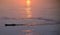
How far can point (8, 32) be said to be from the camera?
2152 millimetres

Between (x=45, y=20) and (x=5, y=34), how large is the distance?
650 millimetres

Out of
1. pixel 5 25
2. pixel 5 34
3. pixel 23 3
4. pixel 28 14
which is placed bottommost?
pixel 5 34

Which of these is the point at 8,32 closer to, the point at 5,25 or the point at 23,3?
the point at 5,25

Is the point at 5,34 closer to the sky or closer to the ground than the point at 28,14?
closer to the ground

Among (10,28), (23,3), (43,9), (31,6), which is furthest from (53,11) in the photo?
(10,28)

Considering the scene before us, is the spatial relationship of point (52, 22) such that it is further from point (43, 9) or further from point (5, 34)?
point (5, 34)

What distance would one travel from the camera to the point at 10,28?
7.04 feet

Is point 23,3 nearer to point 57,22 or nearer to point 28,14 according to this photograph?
point 28,14

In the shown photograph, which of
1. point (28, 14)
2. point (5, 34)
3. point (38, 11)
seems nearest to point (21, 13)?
point (28, 14)

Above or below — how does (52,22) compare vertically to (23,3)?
below

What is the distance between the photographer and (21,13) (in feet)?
7.08

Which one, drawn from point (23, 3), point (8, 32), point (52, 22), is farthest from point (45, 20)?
point (8, 32)

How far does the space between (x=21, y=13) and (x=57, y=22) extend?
57cm

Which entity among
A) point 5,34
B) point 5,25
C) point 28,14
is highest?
point 28,14
